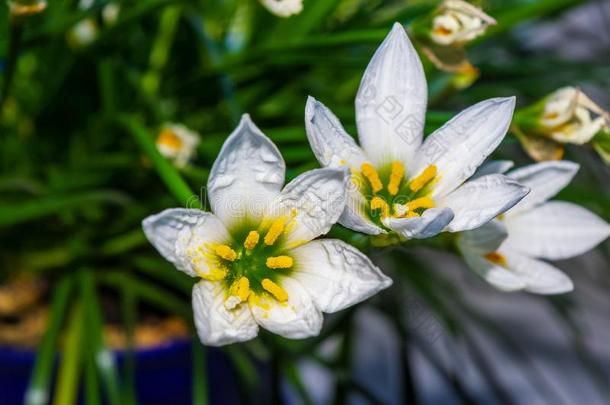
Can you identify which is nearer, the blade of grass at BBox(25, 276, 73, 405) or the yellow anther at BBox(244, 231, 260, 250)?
the yellow anther at BBox(244, 231, 260, 250)

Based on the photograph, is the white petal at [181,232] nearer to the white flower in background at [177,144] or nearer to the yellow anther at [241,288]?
the yellow anther at [241,288]

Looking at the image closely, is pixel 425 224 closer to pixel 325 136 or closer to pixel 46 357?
pixel 325 136

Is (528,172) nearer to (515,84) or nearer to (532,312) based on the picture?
(515,84)

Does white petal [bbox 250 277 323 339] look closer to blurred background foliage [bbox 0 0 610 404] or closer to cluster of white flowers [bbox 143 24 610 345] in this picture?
cluster of white flowers [bbox 143 24 610 345]

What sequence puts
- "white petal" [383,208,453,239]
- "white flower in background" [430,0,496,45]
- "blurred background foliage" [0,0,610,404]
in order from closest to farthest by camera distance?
"white petal" [383,208,453,239] → "white flower in background" [430,0,496,45] → "blurred background foliage" [0,0,610,404]

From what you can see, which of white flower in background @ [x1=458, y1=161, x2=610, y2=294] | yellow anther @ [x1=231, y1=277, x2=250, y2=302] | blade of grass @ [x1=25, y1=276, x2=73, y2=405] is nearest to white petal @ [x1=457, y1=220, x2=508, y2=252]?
white flower in background @ [x1=458, y1=161, x2=610, y2=294]

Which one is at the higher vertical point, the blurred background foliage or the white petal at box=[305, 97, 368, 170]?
the white petal at box=[305, 97, 368, 170]

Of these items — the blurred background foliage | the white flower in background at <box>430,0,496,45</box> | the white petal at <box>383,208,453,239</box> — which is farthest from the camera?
the blurred background foliage

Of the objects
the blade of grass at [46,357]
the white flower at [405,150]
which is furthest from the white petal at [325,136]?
the blade of grass at [46,357]

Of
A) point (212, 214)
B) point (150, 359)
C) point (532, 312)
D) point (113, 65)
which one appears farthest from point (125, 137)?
point (532, 312)
